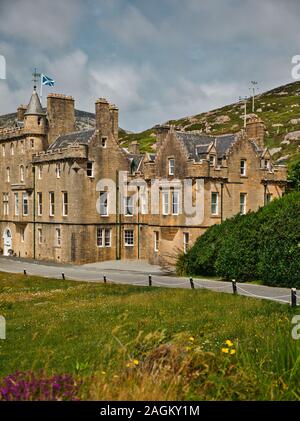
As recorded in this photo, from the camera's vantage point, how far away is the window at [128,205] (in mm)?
54156

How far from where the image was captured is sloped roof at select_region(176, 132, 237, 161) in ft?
152

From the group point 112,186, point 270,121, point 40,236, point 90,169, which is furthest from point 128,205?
point 270,121

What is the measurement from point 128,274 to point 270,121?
86417 millimetres

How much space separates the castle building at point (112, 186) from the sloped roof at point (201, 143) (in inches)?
4.2

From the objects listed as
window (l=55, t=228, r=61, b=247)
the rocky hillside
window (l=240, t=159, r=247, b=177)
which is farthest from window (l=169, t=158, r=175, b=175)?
the rocky hillside

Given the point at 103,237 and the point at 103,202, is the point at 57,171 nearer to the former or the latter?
the point at 103,202

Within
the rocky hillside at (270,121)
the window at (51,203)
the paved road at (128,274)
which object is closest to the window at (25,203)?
the window at (51,203)

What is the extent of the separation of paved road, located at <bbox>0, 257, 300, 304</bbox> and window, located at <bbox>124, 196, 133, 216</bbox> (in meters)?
4.76

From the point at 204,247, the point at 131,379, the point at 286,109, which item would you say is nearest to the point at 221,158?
the point at 204,247

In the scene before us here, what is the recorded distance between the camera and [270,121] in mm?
120125

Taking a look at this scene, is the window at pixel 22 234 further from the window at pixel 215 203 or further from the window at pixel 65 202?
the window at pixel 215 203

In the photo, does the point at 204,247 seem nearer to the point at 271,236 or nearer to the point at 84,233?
the point at 271,236

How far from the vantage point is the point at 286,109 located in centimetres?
13625
